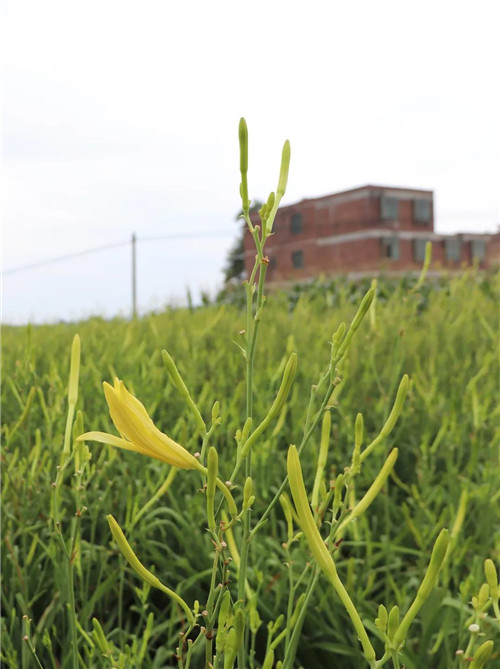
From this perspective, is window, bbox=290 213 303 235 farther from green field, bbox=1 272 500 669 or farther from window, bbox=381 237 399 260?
green field, bbox=1 272 500 669

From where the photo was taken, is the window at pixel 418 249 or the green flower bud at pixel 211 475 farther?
the window at pixel 418 249

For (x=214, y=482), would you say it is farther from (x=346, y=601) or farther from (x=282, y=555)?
(x=282, y=555)

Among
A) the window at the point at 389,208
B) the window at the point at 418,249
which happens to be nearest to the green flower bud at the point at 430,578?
the window at the point at 389,208

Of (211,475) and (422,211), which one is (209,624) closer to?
(211,475)

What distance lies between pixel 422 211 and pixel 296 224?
251 inches

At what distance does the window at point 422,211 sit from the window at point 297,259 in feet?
19.4

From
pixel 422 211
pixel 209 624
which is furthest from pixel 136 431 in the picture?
pixel 422 211

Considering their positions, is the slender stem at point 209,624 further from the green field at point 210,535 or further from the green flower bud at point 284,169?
the green flower bud at point 284,169

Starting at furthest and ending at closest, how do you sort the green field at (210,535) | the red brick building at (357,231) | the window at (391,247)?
1. the window at (391,247)
2. the red brick building at (357,231)
3. the green field at (210,535)

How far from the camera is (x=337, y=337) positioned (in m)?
0.52

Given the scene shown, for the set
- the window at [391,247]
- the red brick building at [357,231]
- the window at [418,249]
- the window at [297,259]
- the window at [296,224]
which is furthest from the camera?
the window at [296,224]

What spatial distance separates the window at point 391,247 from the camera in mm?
32375

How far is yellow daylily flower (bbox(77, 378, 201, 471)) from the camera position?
40 cm

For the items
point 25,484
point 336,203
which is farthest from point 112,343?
point 336,203
